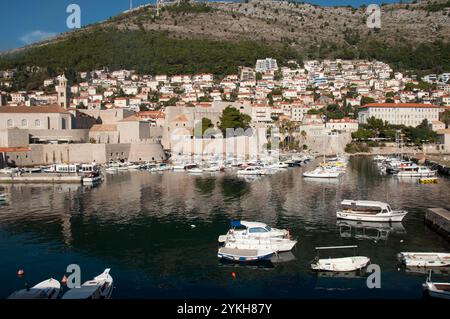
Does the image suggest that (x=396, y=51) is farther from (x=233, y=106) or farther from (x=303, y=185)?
(x=303, y=185)

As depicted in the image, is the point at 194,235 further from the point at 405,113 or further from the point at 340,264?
the point at 405,113

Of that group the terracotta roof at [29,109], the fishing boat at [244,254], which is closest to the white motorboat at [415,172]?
the fishing boat at [244,254]

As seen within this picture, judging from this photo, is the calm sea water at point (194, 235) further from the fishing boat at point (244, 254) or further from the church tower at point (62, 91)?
the church tower at point (62, 91)

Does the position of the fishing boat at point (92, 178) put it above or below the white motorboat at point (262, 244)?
above

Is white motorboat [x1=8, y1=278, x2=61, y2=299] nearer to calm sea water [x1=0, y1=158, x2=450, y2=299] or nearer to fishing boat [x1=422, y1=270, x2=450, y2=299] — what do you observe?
calm sea water [x1=0, y1=158, x2=450, y2=299]

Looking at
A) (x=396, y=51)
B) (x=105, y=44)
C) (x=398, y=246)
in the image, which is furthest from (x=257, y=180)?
(x=396, y=51)

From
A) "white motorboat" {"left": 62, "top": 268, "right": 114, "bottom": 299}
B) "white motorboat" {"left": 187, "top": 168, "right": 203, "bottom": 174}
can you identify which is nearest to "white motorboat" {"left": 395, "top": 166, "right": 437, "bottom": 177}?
"white motorboat" {"left": 187, "top": 168, "right": 203, "bottom": 174}

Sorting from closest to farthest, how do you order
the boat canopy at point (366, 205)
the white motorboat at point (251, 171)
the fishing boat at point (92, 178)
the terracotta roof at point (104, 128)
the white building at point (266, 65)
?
the boat canopy at point (366, 205) < the fishing boat at point (92, 178) < the white motorboat at point (251, 171) < the terracotta roof at point (104, 128) < the white building at point (266, 65)
